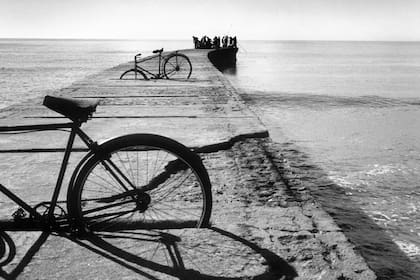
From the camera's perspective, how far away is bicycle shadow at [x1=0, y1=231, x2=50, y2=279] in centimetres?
230

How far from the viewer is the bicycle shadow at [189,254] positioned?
2318mm

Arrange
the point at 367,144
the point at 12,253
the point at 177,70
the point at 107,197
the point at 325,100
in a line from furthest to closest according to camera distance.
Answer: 1. the point at 325,100
2. the point at 177,70
3. the point at 367,144
4. the point at 107,197
5. the point at 12,253

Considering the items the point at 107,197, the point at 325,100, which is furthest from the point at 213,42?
the point at 107,197

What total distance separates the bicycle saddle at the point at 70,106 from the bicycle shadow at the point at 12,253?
2.48 ft

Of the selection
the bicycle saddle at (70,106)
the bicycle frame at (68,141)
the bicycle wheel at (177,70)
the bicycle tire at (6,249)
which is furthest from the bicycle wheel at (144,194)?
the bicycle wheel at (177,70)

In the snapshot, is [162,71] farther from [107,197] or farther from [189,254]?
[189,254]

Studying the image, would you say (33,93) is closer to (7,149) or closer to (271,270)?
(7,149)

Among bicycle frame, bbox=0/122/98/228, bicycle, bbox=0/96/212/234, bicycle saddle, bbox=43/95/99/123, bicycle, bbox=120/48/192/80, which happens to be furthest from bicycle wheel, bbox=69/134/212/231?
bicycle, bbox=120/48/192/80

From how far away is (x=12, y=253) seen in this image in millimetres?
2492

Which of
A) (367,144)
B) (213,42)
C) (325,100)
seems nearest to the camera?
(367,144)

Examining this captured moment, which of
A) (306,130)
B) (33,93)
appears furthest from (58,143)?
(33,93)

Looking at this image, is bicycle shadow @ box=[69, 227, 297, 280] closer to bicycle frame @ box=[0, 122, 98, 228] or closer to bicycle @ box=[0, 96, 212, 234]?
bicycle @ box=[0, 96, 212, 234]

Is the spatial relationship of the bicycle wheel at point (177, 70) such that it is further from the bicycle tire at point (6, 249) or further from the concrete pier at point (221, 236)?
the bicycle tire at point (6, 249)

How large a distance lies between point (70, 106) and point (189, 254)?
1.09 metres
